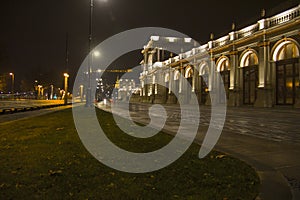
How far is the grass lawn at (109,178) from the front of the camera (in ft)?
12.6

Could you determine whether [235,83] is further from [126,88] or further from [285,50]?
[126,88]

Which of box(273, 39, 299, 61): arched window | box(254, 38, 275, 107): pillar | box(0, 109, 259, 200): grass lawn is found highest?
box(273, 39, 299, 61): arched window

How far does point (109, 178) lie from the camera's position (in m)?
4.59

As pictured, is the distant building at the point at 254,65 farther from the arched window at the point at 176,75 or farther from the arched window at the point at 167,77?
the arched window at the point at 167,77

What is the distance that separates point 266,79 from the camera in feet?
109

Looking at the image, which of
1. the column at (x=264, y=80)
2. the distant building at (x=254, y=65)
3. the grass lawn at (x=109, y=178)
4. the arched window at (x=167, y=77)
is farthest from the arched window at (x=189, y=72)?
the grass lawn at (x=109, y=178)

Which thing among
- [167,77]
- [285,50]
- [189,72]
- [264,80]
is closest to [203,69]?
[189,72]

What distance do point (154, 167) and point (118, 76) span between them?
411 feet

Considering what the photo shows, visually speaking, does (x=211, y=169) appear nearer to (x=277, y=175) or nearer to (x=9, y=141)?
(x=277, y=175)

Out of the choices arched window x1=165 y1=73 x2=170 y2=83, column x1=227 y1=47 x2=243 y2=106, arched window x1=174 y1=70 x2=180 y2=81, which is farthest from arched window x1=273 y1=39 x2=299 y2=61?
Result: arched window x1=165 y1=73 x2=170 y2=83

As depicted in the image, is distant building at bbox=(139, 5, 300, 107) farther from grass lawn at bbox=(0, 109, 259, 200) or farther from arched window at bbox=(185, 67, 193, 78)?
grass lawn at bbox=(0, 109, 259, 200)

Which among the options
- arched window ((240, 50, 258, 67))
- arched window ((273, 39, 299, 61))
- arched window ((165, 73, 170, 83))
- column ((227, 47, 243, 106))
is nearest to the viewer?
arched window ((273, 39, 299, 61))

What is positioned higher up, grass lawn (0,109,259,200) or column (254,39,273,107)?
column (254,39,273,107)

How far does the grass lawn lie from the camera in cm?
384
